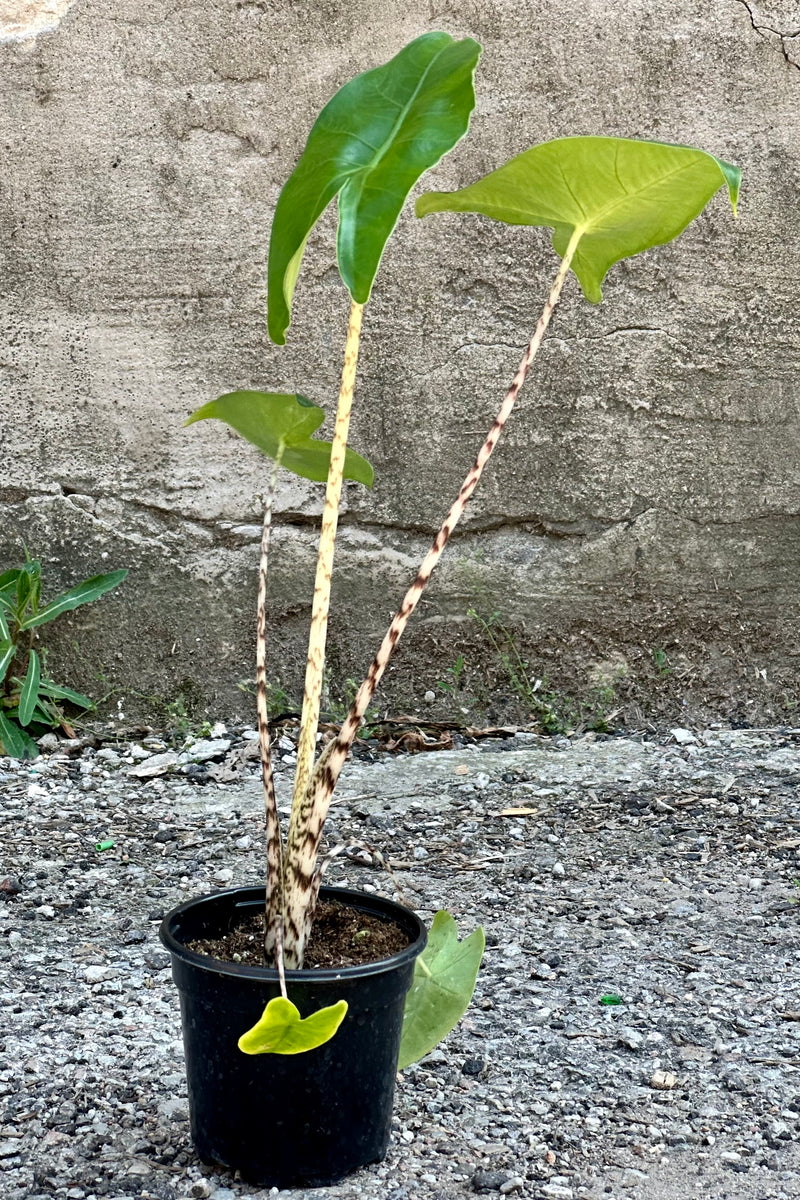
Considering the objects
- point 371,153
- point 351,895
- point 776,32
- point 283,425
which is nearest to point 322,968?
point 351,895

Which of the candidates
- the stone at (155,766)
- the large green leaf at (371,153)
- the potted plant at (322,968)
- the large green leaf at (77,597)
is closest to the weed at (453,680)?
the stone at (155,766)

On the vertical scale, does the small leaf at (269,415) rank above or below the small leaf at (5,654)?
above

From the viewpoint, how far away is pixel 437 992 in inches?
50.5

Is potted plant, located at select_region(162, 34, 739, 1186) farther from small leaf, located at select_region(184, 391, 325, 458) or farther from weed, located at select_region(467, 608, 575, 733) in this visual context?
weed, located at select_region(467, 608, 575, 733)

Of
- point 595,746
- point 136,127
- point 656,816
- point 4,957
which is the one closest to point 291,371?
point 136,127

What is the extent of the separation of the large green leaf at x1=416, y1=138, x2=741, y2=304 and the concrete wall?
1379 mm

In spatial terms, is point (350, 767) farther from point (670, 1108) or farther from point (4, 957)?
point (670, 1108)

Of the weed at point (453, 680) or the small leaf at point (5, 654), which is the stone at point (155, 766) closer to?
the small leaf at point (5, 654)

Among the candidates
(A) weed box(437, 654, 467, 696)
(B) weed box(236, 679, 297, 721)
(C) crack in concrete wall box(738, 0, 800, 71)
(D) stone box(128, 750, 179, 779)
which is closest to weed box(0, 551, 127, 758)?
(D) stone box(128, 750, 179, 779)

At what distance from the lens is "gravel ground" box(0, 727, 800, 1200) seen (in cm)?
122

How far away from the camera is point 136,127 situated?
8.64 ft

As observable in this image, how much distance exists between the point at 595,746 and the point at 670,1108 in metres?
1.33

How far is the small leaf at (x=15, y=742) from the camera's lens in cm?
254

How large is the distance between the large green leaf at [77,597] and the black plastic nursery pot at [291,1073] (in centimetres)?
152
